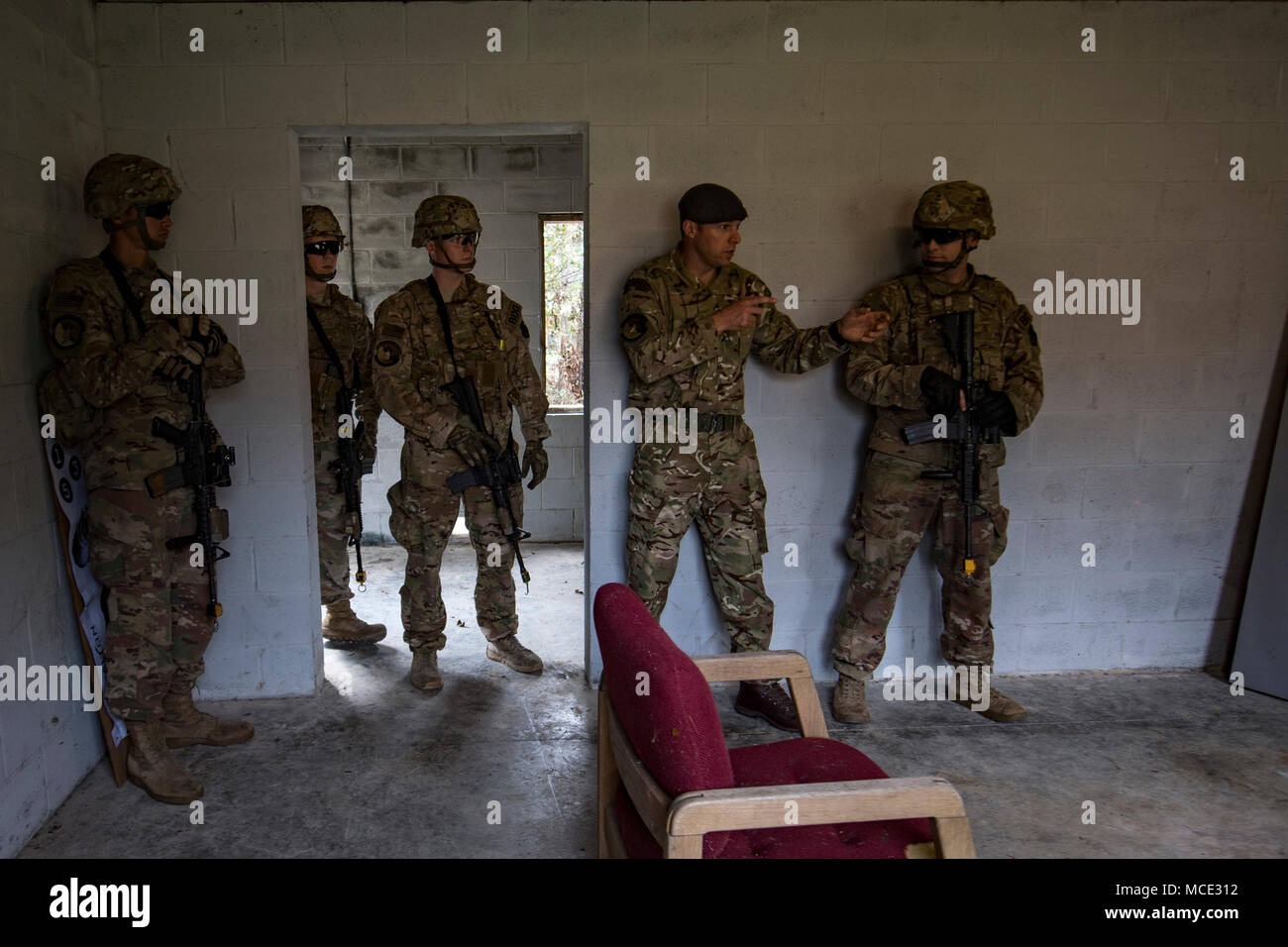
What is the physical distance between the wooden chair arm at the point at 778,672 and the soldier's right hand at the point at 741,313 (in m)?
1.42

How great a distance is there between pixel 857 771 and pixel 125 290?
2576 mm

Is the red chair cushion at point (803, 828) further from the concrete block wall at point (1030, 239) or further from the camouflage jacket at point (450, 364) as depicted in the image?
the camouflage jacket at point (450, 364)

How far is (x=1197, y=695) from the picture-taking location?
12.5 ft

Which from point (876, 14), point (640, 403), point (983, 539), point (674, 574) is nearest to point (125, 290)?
point (640, 403)

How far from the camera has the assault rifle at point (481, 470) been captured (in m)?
3.80

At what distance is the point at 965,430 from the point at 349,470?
267 centimetres

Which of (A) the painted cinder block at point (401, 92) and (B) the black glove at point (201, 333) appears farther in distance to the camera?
(A) the painted cinder block at point (401, 92)

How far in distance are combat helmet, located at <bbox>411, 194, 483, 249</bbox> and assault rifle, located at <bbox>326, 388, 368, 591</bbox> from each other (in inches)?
38.6

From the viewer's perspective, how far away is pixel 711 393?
11.6 feet

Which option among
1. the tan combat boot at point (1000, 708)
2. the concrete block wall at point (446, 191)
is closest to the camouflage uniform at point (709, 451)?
the tan combat boot at point (1000, 708)

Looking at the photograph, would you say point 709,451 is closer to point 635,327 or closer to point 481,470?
point 635,327

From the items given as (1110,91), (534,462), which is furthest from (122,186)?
(1110,91)

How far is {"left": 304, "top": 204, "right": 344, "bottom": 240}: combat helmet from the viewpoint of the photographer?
13.7 feet

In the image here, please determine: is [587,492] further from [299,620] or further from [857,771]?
[857,771]
